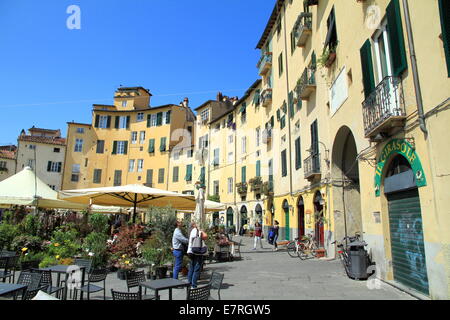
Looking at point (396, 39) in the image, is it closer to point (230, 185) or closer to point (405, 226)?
point (405, 226)

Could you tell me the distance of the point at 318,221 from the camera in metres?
14.8

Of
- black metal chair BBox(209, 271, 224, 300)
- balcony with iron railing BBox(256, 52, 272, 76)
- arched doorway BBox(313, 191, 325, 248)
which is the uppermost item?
balcony with iron railing BBox(256, 52, 272, 76)

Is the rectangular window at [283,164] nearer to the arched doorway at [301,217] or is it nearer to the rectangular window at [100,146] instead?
the arched doorway at [301,217]

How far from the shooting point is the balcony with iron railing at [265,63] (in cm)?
2567

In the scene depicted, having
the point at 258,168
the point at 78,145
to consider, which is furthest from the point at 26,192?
the point at 78,145

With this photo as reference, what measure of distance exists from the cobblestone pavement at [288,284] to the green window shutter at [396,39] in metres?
5.17

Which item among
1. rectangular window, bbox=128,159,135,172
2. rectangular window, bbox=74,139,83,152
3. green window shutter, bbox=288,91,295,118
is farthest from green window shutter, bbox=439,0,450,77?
rectangular window, bbox=74,139,83,152

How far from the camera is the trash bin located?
28.9 feet

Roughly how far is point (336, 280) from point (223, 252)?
5287 millimetres

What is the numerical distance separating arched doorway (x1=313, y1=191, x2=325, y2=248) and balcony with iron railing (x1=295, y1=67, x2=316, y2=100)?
512 cm

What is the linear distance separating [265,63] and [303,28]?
9.67 m

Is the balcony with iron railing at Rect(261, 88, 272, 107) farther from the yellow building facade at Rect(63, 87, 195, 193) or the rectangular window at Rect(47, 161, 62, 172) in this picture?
the rectangular window at Rect(47, 161, 62, 172)
